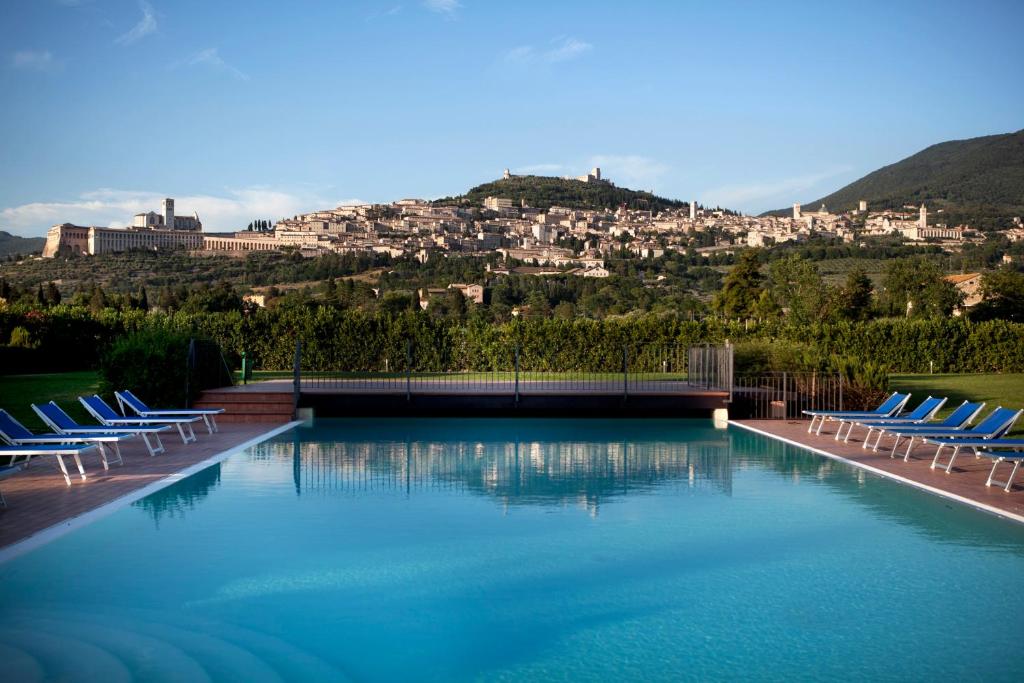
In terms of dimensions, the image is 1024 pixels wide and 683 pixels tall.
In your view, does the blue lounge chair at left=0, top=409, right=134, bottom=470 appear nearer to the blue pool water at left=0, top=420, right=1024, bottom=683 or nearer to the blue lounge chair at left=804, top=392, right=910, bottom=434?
the blue pool water at left=0, top=420, right=1024, bottom=683

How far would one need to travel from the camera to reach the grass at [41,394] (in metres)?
14.4

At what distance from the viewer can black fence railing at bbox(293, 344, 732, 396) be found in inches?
663

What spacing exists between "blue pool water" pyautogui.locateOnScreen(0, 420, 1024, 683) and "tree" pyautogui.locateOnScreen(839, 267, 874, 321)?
113 ft

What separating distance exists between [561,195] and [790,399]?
106 m

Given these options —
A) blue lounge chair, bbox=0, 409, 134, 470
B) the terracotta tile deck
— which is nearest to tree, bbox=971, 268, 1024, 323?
the terracotta tile deck

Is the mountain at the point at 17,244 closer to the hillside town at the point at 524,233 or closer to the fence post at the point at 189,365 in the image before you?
the hillside town at the point at 524,233

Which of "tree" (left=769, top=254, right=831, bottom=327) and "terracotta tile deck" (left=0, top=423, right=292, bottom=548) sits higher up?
"tree" (left=769, top=254, right=831, bottom=327)

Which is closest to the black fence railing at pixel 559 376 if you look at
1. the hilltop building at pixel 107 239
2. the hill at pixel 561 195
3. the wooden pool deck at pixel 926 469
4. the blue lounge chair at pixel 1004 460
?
the wooden pool deck at pixel 926 469

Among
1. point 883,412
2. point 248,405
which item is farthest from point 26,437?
point 883,412

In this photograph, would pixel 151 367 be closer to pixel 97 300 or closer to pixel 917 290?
pixel 97 300

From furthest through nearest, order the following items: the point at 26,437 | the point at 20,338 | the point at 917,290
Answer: the point at 917,290, the point at 20,338, the point at 26,437

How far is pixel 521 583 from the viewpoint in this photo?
5812 mm

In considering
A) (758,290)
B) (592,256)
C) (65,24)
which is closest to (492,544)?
(65,24)

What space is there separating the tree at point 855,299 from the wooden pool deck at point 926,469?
2920 centimetres
